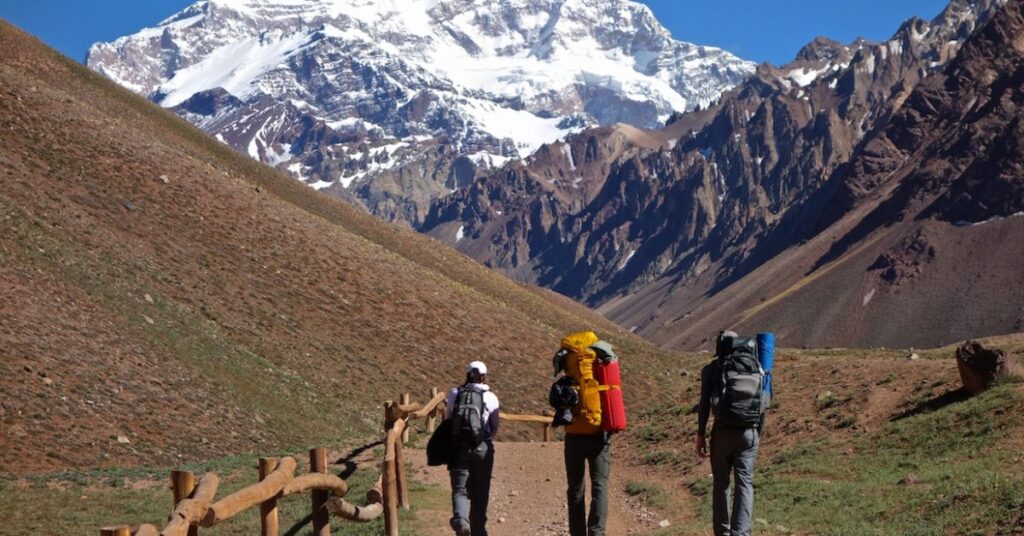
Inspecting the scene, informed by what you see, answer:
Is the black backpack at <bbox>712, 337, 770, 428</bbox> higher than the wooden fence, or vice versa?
the black backpack at <bbox>712, 337, 770, 428</bbox>

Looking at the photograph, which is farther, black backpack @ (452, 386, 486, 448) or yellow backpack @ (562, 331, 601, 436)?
black backpack @ (452, 386, 486, 448)

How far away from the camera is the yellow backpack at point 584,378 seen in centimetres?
1593

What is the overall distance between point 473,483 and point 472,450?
0.58 meters

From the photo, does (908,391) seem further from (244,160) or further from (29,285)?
(244,160)

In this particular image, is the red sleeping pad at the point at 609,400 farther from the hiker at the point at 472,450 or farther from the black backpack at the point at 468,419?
the black backpack at the point at 468,419

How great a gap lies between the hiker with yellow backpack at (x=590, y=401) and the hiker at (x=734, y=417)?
1.48 m

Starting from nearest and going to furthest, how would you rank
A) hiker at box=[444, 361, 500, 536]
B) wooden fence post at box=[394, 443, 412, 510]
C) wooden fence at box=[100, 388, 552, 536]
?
wooden fence at box=[100, 388, 552, 536]
hiker at box=[444, 361, 500, 536]
wooden fence post at box=[394, 443, 412, 510]

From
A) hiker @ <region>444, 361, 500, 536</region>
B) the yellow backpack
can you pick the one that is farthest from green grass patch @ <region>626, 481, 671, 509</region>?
the yellow backpack

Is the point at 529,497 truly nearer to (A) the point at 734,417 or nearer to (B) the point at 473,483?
(B) the point at 473,483

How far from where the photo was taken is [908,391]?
28.5 m

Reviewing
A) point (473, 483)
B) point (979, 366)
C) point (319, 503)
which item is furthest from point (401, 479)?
point (979, 366)

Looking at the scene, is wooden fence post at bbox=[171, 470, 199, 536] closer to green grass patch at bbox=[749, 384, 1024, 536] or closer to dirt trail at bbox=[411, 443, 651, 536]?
dirt trail at bbox=[411, 443, 651, 536]

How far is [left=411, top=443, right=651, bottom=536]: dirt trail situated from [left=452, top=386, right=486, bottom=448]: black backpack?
4544 mm

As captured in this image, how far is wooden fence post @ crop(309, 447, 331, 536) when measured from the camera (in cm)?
1567
